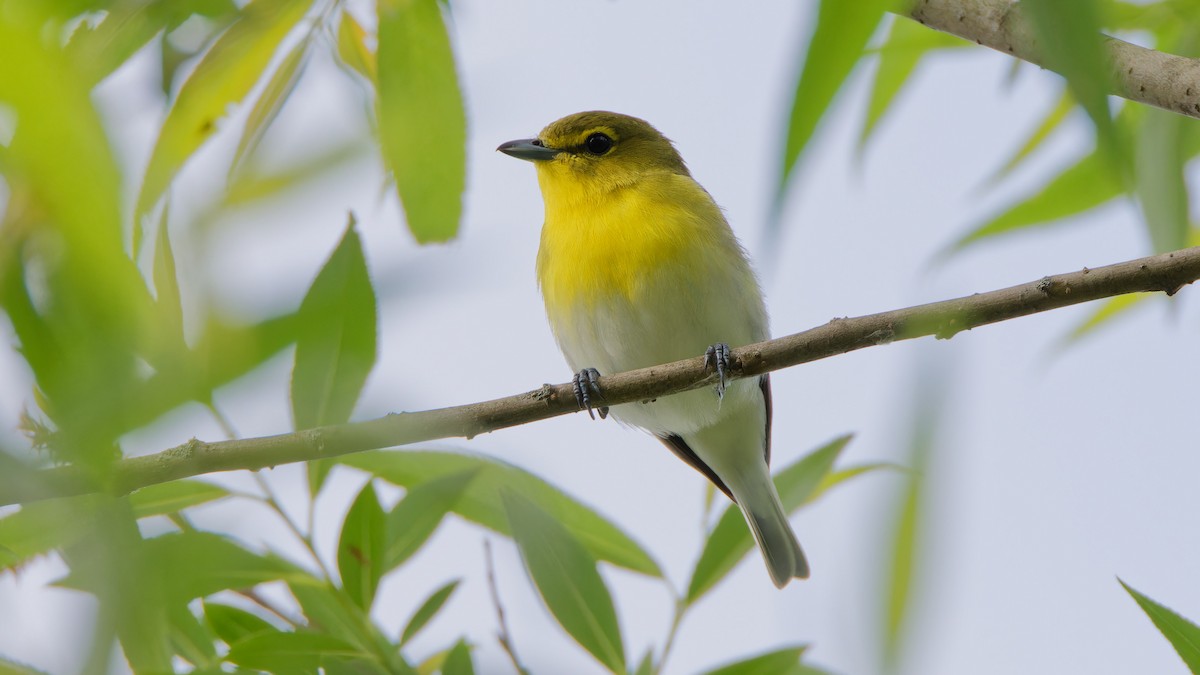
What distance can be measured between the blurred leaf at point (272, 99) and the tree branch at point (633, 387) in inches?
12.6

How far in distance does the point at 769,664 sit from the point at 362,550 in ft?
2.20

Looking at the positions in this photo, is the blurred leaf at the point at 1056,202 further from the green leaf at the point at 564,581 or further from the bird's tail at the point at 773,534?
the bird's tail at the point at 773,534

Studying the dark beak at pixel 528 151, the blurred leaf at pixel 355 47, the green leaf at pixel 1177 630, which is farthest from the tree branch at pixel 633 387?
the dark beak at pixel 528 151

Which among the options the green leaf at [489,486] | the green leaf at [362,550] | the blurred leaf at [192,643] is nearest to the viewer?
the blurred leaf at [192,643]

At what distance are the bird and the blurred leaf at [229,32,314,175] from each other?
2.48 metres

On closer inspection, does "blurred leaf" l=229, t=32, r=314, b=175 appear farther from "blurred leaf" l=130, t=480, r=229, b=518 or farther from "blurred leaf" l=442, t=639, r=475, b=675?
"blurred leaf" l=442, t=639, r=475, b=675

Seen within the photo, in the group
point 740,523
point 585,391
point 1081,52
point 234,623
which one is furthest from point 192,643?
point 1081,52

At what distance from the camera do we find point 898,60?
2.41 metres

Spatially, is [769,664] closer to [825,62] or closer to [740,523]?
[740,523]

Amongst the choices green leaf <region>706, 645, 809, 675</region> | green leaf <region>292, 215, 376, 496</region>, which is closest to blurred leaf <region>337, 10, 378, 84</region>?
green leaf <region>292, 215, 376, 496</region>

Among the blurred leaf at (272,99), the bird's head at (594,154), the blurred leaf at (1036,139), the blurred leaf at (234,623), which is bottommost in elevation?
the blurred leaf at (234,623)

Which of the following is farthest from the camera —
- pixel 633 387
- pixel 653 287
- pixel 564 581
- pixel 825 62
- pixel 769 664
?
pixel 653 287

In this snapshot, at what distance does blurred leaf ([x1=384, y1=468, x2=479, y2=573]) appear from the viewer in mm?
1907

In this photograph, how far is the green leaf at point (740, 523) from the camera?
218 cm
